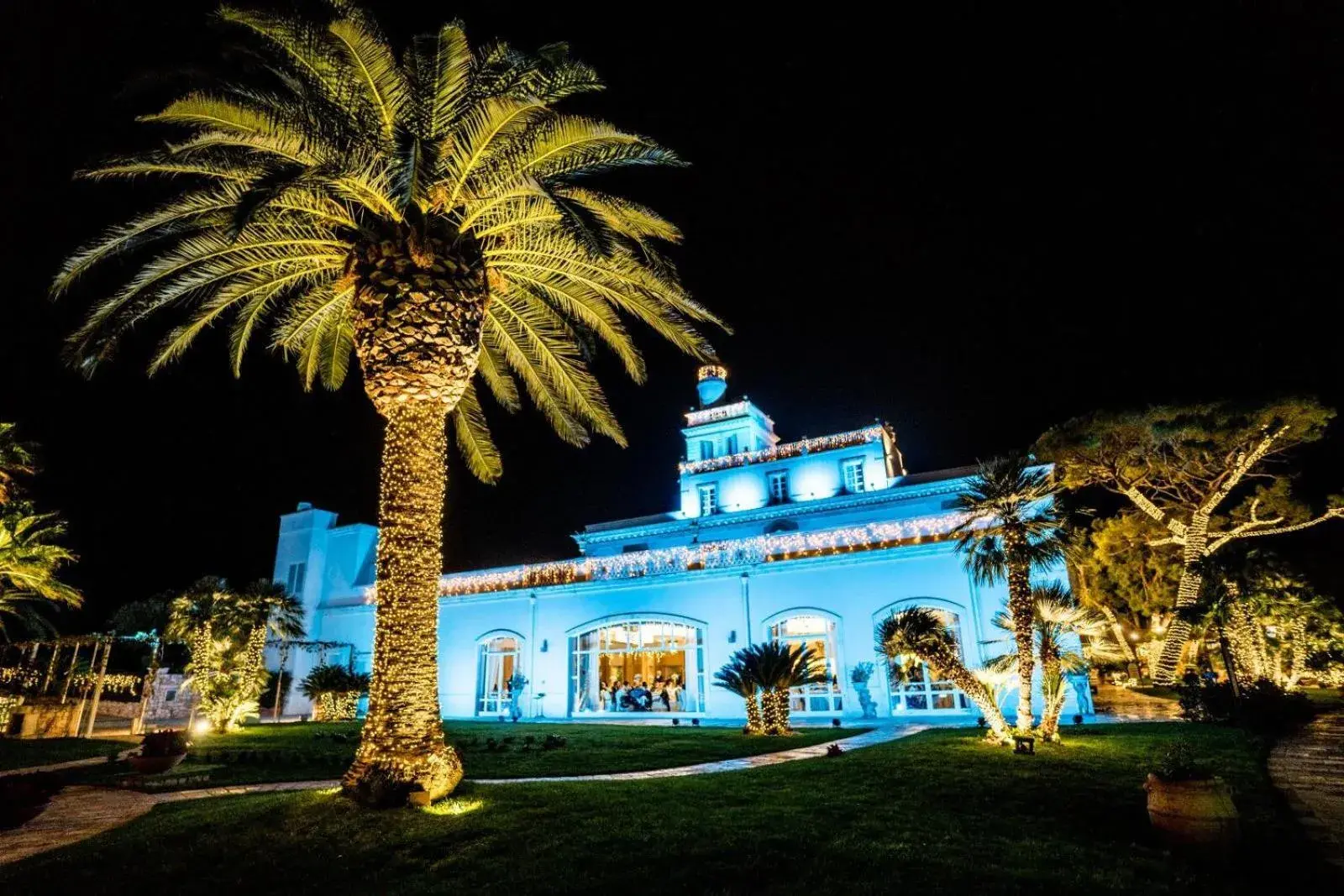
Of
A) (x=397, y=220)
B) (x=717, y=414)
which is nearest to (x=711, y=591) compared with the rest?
(x=717, y=414)

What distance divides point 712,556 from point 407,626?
603 inches

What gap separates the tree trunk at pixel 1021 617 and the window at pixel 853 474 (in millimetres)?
18026

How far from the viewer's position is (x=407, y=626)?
7.78m

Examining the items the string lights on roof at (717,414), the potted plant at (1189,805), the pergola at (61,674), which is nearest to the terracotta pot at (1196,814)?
the potted plant at (1189,805)

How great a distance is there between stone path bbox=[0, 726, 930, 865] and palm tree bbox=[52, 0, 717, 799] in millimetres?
2813

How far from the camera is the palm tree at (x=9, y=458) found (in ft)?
44.2

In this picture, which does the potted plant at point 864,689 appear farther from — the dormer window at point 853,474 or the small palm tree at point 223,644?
the small palm tree at point 223,644

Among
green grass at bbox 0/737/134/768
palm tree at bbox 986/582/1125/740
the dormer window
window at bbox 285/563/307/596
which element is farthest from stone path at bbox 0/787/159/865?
the dormer window

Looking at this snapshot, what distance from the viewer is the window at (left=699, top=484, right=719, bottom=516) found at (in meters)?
32.5

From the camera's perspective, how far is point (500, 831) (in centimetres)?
636

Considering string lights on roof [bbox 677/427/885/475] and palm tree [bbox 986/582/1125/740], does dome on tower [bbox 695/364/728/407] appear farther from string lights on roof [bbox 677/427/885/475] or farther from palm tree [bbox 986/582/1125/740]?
palm tree [bbox 986/582/1125/740]

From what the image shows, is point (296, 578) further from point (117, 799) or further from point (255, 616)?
point (117, 799)

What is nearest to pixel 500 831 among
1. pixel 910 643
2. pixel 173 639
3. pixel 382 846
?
pixel 382 846

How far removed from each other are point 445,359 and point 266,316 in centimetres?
597
